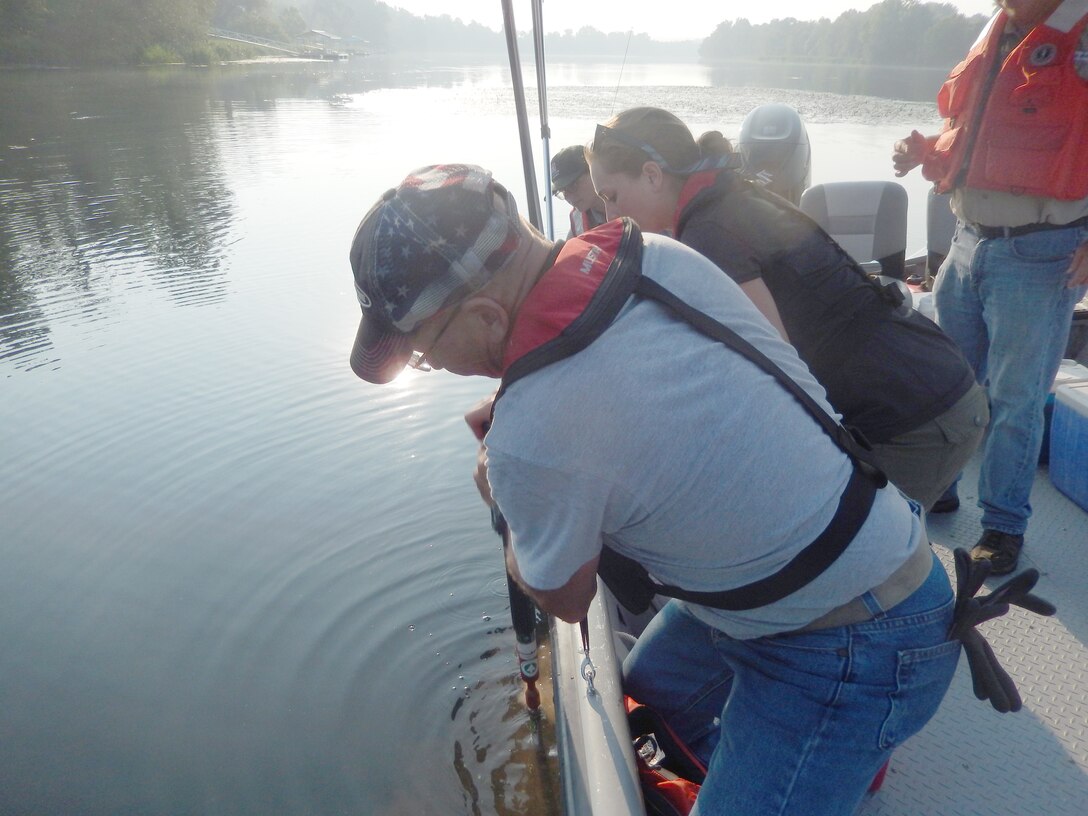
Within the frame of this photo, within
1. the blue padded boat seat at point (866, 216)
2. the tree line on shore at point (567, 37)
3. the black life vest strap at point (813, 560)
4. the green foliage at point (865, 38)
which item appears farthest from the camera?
the tree line on shore at point (567, 37)

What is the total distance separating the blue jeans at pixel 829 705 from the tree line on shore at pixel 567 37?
415 inches

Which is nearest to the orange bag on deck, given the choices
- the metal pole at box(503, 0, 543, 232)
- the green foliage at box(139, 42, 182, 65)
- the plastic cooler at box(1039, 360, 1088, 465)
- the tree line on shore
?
the plastic cooler at box(1039, 360, 1088, 465)

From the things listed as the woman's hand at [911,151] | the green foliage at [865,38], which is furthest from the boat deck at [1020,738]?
the green foliage at [865,38]

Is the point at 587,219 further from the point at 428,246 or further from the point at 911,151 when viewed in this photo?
the point at 428,246

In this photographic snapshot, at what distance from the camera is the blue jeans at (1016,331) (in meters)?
2.22

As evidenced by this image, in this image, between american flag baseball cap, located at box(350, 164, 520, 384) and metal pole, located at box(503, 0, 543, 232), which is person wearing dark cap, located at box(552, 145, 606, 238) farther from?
american flag baseball cap, located at box(350, 164, 520, 384)

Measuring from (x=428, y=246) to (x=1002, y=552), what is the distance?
2.26 m

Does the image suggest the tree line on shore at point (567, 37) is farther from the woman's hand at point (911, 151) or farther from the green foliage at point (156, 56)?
the woman's hand at point (911, 151)

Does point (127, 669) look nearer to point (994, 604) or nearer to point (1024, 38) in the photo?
point (994, 604)

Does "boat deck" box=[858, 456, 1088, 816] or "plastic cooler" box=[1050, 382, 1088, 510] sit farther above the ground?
"plastic cooler" box=[1050, 382, 1088, 510]

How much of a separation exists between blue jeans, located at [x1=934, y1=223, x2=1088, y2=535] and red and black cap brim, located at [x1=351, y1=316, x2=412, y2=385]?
6.49 feet

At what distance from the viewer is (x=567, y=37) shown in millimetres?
52875

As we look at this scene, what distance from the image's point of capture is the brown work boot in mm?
2414

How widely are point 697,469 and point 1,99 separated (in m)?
29.7
